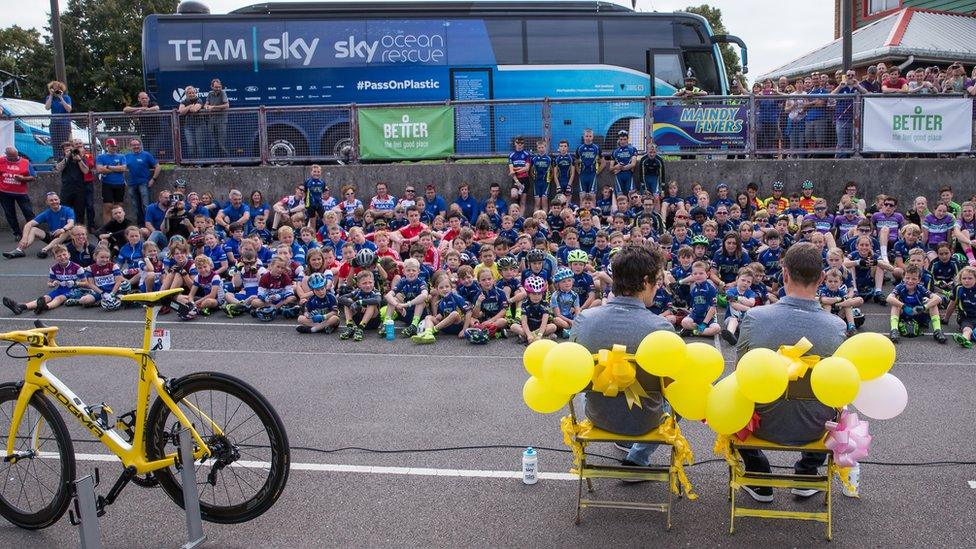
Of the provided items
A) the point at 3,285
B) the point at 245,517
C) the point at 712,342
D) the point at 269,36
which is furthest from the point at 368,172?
the point at 245,517

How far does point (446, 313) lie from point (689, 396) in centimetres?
667

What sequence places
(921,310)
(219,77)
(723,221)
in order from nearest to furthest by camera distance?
(921,310)
(723,221)
(219,77)

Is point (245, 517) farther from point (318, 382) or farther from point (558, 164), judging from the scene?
point (558, 164)

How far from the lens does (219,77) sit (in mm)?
19438

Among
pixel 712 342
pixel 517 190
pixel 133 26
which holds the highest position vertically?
pixel 133 26

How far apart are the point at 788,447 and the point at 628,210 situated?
10.7 meters

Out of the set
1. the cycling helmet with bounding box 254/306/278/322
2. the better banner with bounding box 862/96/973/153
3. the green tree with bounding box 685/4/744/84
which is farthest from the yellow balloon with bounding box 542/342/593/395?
the green tree with bounding box 685/4/744/84

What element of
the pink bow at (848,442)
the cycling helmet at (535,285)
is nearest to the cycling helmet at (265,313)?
the cycling helmet at (535,285)

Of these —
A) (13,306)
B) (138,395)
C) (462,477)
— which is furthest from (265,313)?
(138,395)

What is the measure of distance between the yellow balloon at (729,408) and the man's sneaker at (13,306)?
11.5m

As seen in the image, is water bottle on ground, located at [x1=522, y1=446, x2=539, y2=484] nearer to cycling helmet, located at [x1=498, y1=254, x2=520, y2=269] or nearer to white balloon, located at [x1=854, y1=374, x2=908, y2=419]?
white balloon, located at [x1=854, y1=374, x2=908, y2=419]

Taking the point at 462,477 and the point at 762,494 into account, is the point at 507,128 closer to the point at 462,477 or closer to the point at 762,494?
the point at 462,477

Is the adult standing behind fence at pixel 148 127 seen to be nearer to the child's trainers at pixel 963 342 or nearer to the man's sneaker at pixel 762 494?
the child's trainers at pixel 963 342

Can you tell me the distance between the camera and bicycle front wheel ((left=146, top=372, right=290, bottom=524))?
452cm
